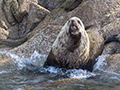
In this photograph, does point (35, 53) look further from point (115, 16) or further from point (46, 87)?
point (115, 16)

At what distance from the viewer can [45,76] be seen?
3.73 metres

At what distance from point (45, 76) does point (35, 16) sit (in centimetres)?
636

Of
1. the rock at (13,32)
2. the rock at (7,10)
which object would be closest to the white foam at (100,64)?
the rock at (13,32)

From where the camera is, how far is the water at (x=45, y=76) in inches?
120

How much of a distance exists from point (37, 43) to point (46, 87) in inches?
97.8

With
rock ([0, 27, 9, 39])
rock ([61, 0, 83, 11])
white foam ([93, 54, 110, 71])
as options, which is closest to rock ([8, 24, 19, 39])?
rock ([0, 27, 9, 39])

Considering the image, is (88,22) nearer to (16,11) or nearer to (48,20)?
(48,20)

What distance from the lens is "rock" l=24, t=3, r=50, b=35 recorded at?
929cm

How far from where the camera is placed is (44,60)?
4.80m

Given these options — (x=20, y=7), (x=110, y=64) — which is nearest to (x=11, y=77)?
(x=110, y=64)

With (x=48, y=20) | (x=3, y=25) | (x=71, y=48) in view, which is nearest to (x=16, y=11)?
(x=3, y=25)

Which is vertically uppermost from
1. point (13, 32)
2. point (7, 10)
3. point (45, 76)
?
point (7, 10)

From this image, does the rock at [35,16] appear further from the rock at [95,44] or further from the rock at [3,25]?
the rock at [95,44]

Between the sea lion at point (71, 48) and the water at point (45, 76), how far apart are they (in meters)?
0.20
